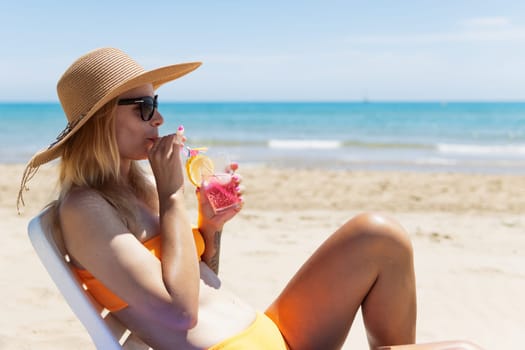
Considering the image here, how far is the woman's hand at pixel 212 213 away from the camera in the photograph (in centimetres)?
234

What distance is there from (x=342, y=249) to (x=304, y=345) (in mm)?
377

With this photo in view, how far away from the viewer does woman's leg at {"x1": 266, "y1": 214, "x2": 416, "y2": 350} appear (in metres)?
2.18

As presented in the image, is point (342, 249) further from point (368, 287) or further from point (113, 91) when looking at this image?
point (113, 91)

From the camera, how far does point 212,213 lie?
2.39 meters

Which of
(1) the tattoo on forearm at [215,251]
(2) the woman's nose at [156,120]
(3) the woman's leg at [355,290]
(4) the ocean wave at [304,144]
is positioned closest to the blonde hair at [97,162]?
(2) the woman's nose at [156,120]

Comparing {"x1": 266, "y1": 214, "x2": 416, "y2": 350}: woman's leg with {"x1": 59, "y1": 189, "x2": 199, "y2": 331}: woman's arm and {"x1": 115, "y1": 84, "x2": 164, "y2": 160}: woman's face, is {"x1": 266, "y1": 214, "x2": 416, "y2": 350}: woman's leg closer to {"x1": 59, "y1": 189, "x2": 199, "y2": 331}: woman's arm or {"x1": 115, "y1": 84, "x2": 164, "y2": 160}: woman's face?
{"x1": 59, "y1": 189, "x2": 199, "y2": 331}: woman's arm

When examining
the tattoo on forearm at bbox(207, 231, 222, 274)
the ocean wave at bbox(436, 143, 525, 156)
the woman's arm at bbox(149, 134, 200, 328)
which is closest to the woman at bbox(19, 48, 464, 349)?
the woman's arm at bbox(149, 134, 200, 328)

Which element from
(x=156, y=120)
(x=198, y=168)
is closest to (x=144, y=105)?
(x=156, y=120)

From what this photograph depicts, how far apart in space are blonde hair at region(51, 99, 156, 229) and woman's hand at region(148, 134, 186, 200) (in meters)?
0.15

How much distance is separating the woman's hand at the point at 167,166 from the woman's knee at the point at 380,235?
2.09ft

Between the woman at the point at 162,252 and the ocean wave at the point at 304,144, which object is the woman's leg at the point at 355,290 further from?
the ocean wave at the point at 304,144

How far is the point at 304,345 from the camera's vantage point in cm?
231

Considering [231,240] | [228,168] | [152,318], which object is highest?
[228,168]

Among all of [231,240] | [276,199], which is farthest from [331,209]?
[231,240]
